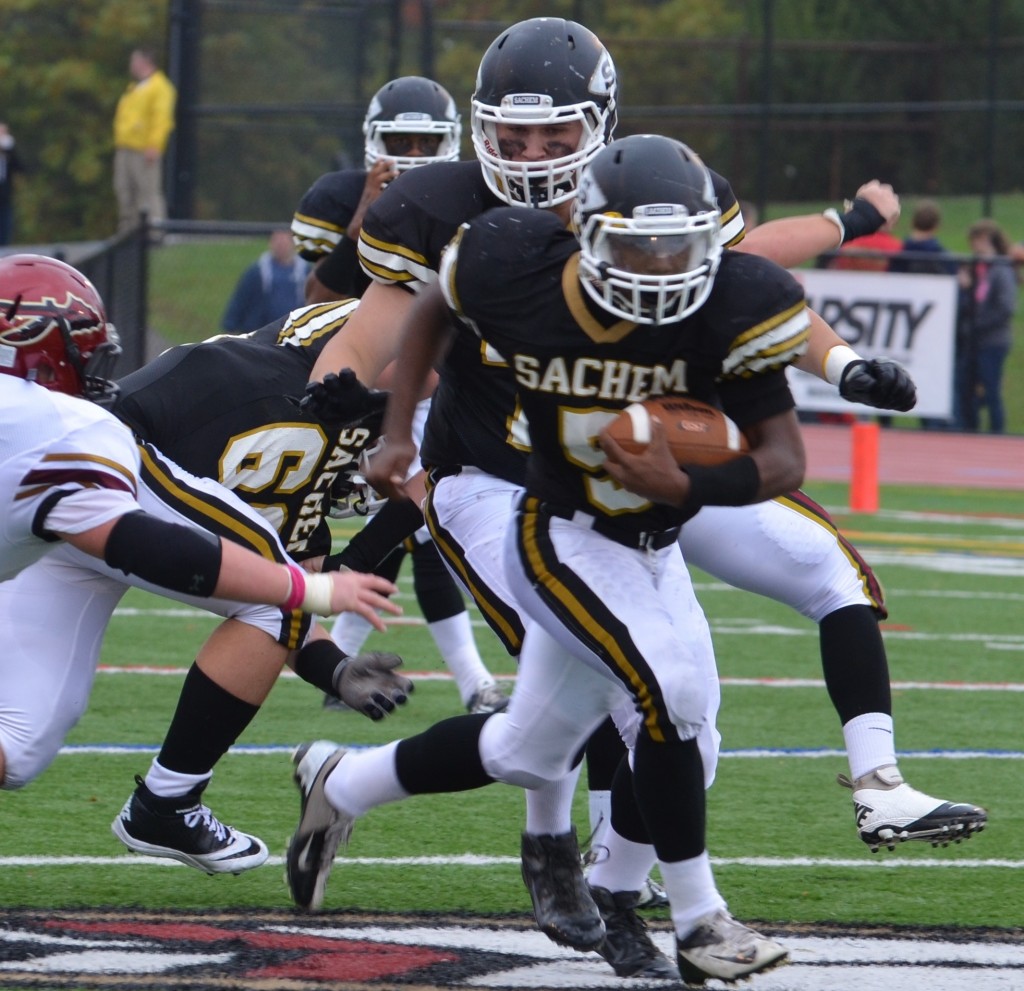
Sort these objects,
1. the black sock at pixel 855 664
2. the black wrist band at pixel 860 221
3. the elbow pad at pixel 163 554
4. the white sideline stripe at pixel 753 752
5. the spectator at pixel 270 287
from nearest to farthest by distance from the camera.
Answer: the elbow pad at pixel 163 554 < the black sock at pixel 855 664 < the black wrist band at pixel 860 221 < the white sideline stripe at pixel 753 752 < the spectator at pixel 270 287

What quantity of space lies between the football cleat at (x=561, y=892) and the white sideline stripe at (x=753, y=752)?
162 cm

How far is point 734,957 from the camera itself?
10.6 feet

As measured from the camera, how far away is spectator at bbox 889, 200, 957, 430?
14164 millimetres

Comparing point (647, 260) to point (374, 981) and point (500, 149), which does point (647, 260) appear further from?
point (374, 981)

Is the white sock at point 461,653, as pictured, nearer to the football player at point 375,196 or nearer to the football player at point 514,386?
the football player at point 375,196

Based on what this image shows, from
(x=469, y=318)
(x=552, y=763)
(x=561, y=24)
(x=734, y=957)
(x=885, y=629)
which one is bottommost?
(x=885, y=629)

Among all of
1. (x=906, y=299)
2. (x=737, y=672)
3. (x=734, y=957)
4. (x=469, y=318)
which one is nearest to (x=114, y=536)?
(x=469, y=318)

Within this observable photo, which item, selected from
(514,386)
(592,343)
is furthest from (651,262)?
(514,386)

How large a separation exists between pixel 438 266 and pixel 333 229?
2.01 m

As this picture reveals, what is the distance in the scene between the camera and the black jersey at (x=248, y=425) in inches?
167

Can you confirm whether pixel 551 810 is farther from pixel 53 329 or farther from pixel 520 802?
pixel 53 329

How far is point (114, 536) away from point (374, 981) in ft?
2.90

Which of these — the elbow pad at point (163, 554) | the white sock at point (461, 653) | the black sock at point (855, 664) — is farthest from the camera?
the white sock at point (461, 653)

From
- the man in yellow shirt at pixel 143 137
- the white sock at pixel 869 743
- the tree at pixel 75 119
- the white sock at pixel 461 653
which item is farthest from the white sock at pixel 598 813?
the tree at pixel 75 119
